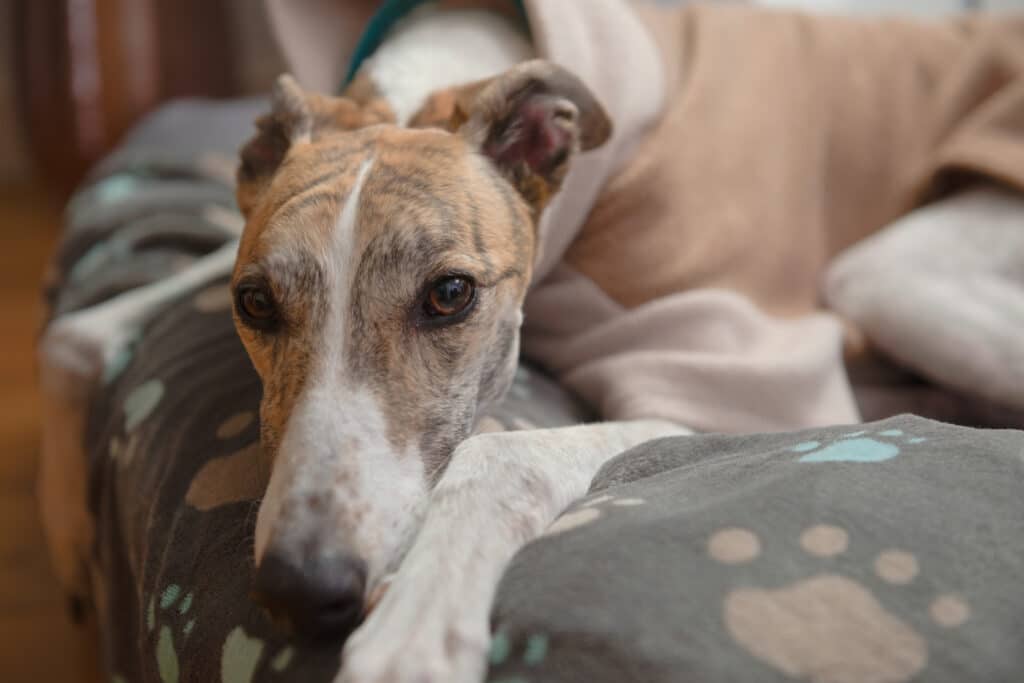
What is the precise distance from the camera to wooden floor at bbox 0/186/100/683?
74.3 inches

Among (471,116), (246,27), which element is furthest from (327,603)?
(246,27)

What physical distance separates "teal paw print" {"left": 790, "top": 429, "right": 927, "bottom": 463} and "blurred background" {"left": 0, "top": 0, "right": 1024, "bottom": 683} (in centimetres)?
196

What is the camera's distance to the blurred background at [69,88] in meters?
2.90

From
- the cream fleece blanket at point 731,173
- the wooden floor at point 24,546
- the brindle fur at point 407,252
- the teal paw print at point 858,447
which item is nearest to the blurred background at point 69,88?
the wooden floor at point 24,546

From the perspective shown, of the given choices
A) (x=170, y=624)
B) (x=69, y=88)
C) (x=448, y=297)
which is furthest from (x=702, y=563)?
(x=69, y=88)

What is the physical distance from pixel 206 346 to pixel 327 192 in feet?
1.85

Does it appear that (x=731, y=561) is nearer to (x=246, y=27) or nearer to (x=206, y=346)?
(x=206, y=346)

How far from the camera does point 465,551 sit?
931 mm

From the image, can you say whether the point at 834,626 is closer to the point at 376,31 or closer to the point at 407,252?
the point at 407,252

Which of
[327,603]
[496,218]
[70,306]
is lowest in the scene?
[70,306]

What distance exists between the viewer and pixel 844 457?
1.02 meters

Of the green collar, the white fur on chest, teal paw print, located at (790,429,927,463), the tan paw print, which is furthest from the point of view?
the green collar

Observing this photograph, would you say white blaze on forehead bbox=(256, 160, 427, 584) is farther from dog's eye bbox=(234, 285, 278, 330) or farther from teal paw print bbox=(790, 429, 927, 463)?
teal paw print bbox=(790, 429, 927, 463)

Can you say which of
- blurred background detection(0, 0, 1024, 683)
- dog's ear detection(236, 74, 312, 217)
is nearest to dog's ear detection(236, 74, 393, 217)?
dog's ear detection(236, 74, 312, 217)
